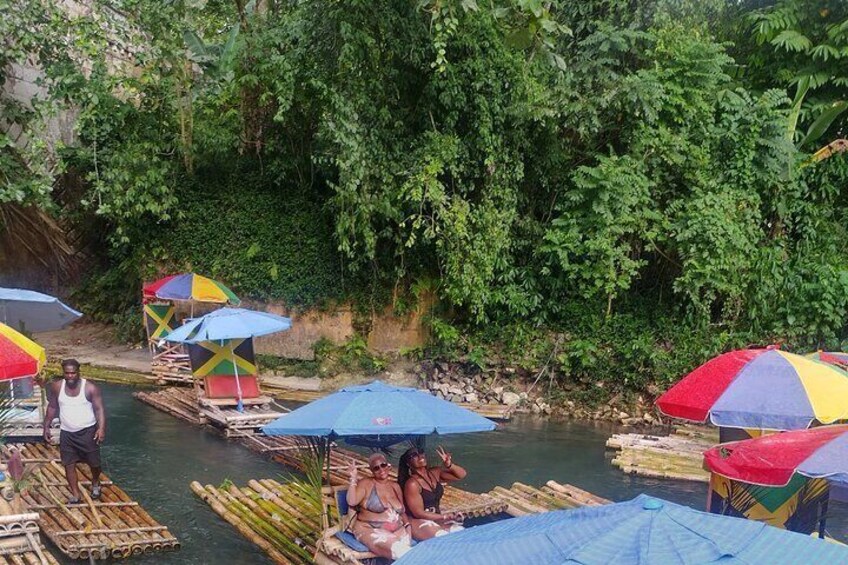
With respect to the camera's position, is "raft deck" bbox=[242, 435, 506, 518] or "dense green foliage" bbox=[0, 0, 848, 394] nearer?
"raft deck" bbox=[242, 435, 506, 518]

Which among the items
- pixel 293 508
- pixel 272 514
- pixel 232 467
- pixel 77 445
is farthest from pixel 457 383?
pixel 77 445

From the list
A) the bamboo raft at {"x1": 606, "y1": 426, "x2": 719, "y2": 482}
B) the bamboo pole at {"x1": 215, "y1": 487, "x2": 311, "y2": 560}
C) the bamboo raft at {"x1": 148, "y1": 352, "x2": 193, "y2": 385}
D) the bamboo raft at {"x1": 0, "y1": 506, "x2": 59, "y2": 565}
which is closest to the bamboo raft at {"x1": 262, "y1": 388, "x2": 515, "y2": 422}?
the bamboo raft at {"x1": 148, "y1": 352, "x2": 193, "y2": 385}

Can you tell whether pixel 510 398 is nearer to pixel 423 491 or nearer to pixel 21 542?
pixel 423 491

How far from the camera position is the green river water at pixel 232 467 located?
7.96m

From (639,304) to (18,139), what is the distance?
46.7 feet

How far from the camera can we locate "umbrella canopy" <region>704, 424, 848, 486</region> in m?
4.68

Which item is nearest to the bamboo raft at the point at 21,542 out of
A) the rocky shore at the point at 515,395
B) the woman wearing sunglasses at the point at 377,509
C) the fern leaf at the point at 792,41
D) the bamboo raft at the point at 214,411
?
the woman wearing sunglasses at the point at 377,509

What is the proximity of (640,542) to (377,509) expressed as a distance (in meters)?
3.74

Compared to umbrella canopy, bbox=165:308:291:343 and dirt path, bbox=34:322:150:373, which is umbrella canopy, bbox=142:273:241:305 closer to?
dirt path, bbox=34:322:150:373

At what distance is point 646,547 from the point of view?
9.95 feet

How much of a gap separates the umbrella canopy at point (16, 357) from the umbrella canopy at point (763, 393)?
5936 millimetres

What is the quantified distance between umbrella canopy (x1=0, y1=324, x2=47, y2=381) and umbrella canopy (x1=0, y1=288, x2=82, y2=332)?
3.35m

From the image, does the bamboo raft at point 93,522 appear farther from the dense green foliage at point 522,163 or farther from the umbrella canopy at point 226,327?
the dense green foliage at point 522,163

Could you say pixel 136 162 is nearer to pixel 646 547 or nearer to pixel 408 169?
pixel 408 169
